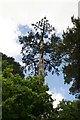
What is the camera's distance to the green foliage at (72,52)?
28.1 meters

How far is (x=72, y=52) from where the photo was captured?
28641mm

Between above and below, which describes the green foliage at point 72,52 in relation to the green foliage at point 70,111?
above

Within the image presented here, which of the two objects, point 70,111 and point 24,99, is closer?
point 24,99

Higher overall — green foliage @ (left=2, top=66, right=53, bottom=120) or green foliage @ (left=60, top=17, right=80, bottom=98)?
green foliage @ (left=60, top=17, right=80, bottom=98)

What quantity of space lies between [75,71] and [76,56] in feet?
4.99

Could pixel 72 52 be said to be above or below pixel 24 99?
above

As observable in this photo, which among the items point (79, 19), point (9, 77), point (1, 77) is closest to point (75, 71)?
point (79, 19)

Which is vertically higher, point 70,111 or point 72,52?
point 72,52

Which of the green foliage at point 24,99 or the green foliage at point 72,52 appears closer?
the green foliage at point 24,99

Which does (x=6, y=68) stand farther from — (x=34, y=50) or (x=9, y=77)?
(x=34, y=50)

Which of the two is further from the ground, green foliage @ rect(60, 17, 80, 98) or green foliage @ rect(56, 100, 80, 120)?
green foliage @ rect(60, 17, 80, 98)

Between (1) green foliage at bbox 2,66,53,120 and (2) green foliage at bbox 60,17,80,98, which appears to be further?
(2) green foliage at bbox 60,17,80,98

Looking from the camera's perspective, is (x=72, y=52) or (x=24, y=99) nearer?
(x=24, y=99)

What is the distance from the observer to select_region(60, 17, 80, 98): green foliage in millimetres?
28078
